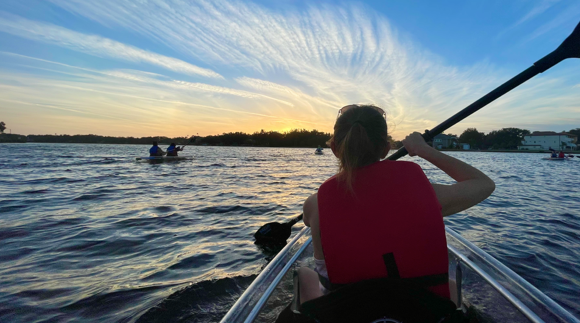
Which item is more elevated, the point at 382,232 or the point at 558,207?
the point at 382,232

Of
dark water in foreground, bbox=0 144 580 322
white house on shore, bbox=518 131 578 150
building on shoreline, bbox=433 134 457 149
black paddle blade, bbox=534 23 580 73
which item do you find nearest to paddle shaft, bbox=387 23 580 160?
black paddle blade, bbox=534 23 580 73

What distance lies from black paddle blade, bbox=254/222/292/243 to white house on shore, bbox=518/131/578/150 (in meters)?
108

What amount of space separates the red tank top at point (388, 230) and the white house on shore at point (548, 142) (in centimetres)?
11054

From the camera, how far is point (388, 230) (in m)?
1.38

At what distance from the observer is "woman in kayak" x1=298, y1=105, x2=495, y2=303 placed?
1.39m

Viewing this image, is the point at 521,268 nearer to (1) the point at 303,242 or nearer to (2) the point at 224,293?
(1) the point at 303,242

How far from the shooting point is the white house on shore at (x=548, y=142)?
84.4m

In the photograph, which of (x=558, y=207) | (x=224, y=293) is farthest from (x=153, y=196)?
(x=558, y=207)

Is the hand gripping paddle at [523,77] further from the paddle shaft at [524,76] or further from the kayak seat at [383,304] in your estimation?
the kayak seat at [383,304]

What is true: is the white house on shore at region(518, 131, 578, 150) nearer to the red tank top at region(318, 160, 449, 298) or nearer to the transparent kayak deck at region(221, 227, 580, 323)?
the transparent kayak deck at region(221, 227, 580, 323)

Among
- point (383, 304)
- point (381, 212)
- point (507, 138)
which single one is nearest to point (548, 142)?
point (507, 138)

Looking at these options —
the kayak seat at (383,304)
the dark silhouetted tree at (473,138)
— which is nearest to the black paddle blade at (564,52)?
the kayak seat at (383,304)

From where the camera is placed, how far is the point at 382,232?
54.2 inches

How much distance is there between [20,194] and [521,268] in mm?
13101
